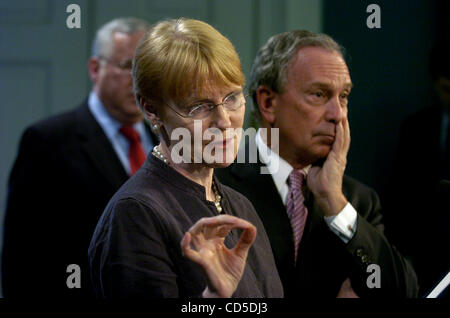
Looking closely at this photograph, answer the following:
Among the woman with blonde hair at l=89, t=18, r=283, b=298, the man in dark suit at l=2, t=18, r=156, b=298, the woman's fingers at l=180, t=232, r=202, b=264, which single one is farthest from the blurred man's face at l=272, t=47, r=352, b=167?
the woman's fingers at l=180, t=232, r=202, b=264

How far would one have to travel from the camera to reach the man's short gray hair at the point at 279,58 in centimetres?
133

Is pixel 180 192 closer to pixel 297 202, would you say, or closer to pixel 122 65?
pixel 297 202

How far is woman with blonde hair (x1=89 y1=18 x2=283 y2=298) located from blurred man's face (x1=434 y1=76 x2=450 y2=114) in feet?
1.99

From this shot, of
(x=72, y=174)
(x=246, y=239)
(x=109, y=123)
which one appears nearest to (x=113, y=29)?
(x=109, y=123)

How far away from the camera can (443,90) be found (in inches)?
60.4

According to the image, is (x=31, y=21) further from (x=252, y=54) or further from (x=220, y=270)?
(x=220, y=270)

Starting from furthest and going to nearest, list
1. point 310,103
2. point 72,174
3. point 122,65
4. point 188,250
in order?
point 122,65, point 72,174, point 310,103, point 188,250

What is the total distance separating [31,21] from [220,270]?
95cm

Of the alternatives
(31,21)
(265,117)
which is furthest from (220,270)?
(31,21)

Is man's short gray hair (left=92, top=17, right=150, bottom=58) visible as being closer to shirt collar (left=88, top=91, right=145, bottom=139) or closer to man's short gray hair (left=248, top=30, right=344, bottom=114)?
shirt collar (left=88, top=91, right=145, bottom=139)

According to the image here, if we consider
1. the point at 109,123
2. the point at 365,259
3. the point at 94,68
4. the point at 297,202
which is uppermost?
the point at 94,68

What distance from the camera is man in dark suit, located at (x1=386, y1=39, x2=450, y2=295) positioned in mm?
1531

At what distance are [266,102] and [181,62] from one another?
33cm

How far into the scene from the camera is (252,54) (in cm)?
135
